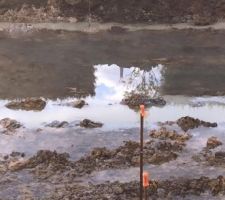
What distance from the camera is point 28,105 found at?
517 inches

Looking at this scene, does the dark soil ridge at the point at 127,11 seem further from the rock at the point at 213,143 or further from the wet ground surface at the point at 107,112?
the rock at the point at 213,143

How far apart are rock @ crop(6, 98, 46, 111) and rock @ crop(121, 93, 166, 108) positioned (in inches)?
80.2

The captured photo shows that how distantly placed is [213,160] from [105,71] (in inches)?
234

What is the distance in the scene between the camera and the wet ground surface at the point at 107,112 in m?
9.62

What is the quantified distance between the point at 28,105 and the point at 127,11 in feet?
26.6

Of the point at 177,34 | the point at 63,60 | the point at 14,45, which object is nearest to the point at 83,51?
the point at 63,60

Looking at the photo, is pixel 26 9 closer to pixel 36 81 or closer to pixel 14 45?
pixel 14 45

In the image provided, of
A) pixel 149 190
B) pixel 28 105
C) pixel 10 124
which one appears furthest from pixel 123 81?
pixel 149 190

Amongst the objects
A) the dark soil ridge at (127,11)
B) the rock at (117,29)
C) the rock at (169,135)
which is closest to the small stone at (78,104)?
the rock at (169,135)

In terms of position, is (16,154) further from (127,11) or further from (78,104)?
(127,11)

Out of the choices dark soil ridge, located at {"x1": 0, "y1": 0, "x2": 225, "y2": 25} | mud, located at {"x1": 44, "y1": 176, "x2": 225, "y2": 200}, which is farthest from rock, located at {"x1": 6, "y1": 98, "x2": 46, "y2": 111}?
dark soil ridge, located at {"x1": 0, "y1": 0, "x2": 225, "y2": 25}

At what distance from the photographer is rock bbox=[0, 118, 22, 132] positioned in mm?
12016

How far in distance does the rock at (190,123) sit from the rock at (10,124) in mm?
3686

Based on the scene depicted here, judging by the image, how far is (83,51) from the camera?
16.9 meters
